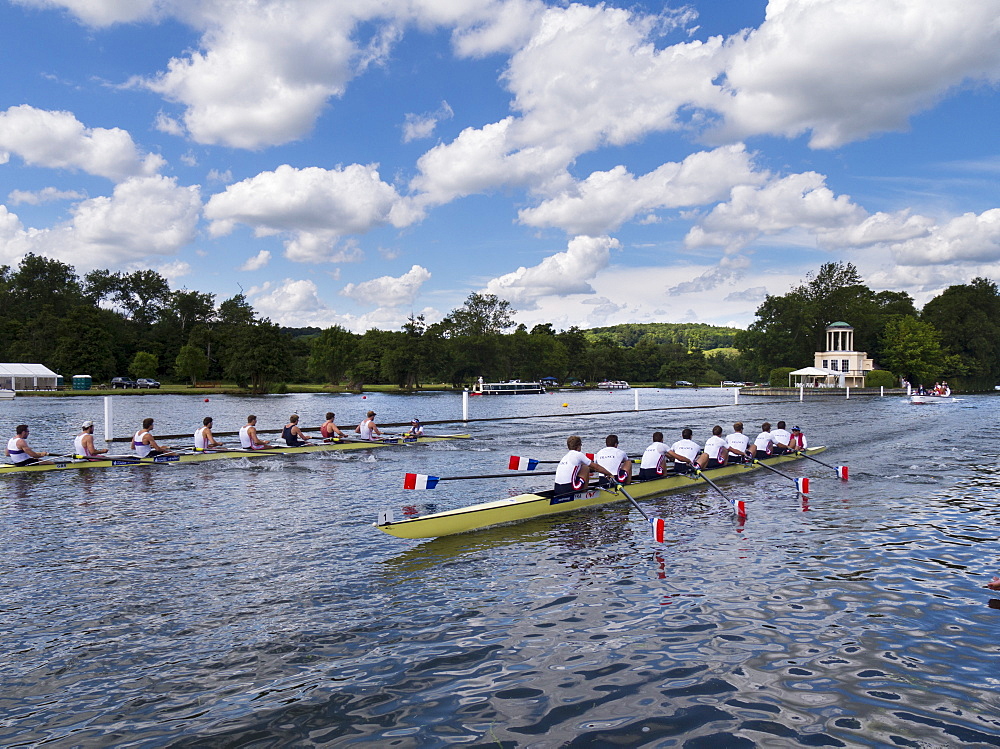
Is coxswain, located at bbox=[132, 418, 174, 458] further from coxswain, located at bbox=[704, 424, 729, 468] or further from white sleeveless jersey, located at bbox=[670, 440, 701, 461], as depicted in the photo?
coxswain, located at bbox=[704, 424, 729, 468]

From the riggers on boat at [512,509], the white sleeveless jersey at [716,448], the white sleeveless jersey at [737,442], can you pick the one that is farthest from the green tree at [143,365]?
the riggers on boat at [512,509]

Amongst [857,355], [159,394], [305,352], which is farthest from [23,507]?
[305,352]

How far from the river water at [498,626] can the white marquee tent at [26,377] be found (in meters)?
94.6

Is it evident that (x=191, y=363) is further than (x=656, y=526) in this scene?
Yes

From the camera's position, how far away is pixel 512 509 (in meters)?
14.5

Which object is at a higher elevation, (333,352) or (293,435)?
(333,352)

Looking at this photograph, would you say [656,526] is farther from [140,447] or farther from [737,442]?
[140,447]

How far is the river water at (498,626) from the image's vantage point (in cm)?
641

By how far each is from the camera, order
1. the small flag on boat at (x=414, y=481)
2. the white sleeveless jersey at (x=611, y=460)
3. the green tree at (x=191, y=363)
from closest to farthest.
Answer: the small flag on boat at (x=414, y=481) < the white sleeveless jersey at (x=611, y=460) < the green tree at (x=191, y=363)

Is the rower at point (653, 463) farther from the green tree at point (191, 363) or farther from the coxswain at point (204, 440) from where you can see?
the green tree at point (191, 363)

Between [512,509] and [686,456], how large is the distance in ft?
23.4

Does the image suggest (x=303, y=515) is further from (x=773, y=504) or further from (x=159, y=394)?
(x=159, y=394)

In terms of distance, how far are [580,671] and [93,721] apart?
4925 millimetres

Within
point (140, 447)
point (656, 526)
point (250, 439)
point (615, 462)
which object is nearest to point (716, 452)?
point (615, 462)
